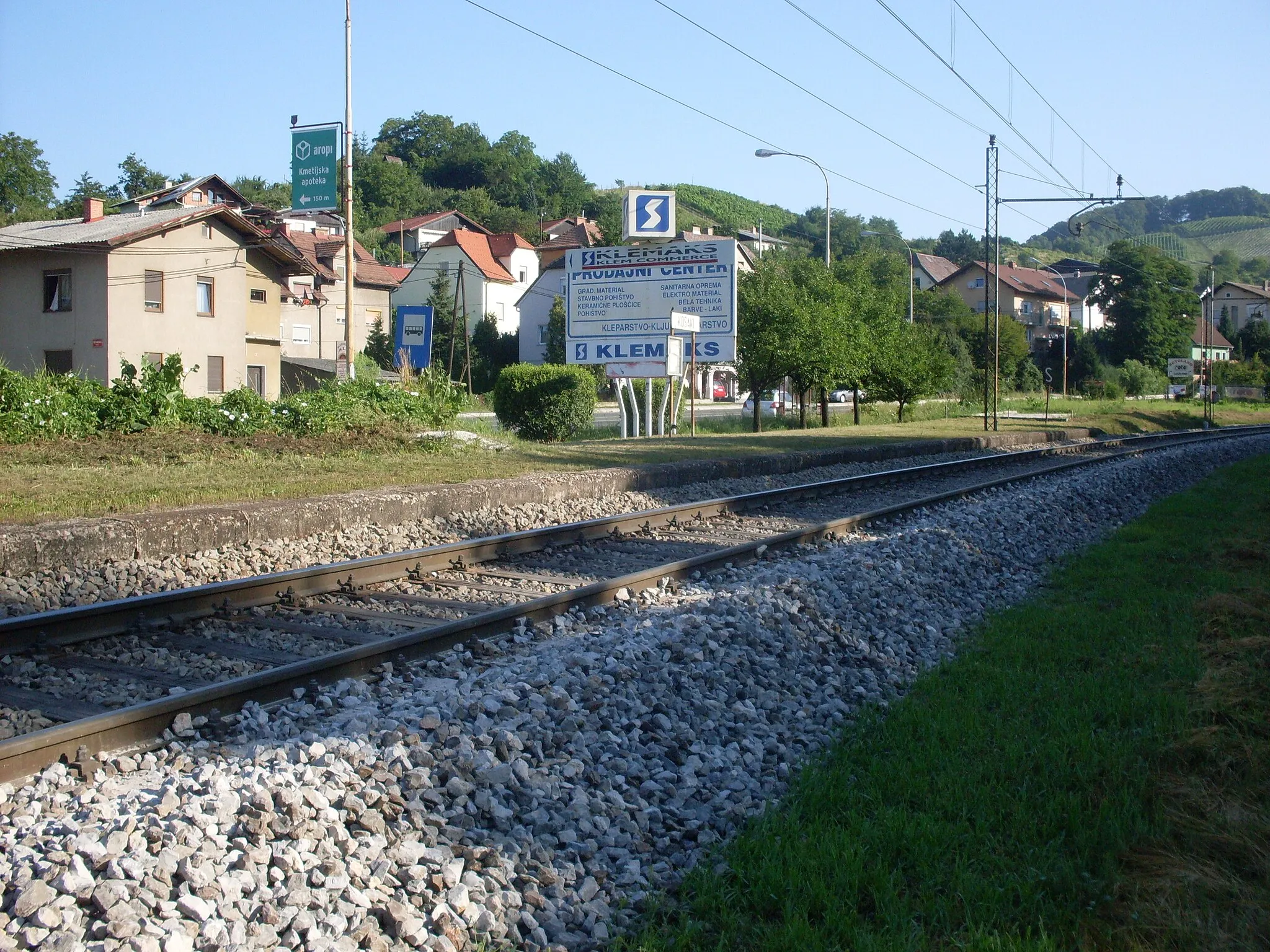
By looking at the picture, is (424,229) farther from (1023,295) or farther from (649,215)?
(649,215)

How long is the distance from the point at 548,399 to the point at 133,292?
20831 millimetres

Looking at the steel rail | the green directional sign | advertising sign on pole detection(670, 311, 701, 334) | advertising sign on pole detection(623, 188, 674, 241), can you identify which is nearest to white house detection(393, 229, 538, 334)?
advertising sign on pole detection(623, 188, 674, 241)

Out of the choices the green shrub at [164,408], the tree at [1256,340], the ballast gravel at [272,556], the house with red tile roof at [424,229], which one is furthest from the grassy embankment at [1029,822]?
the tree at [1256,340]

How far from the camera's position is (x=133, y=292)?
135ft

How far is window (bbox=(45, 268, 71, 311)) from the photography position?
40.8 m

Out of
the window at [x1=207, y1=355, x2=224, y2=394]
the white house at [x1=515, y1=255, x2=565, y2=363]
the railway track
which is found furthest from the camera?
the white house at [x1=515, y1=255, x2=565, y2=363]

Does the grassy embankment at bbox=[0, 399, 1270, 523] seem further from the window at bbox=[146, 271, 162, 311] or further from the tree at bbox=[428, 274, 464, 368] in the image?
the tree at bbox=[428, 274, 464, 368]

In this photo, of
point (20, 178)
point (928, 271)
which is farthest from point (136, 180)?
point (928, 271)

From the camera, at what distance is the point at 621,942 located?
3441mm

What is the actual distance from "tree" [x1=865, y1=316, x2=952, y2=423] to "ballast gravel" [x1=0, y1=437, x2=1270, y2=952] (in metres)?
36.9

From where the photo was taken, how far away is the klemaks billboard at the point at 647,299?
30.3 metres

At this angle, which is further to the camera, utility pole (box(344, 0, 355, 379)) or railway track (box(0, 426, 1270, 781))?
utility pole (box(344, 0, 355, 379))

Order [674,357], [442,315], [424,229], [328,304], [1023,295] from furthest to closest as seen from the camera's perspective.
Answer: [424,229]
[1023,295]
[442,315]
[328,304]
[674,357]

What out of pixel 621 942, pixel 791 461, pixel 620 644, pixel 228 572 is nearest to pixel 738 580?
pixel 620 644
